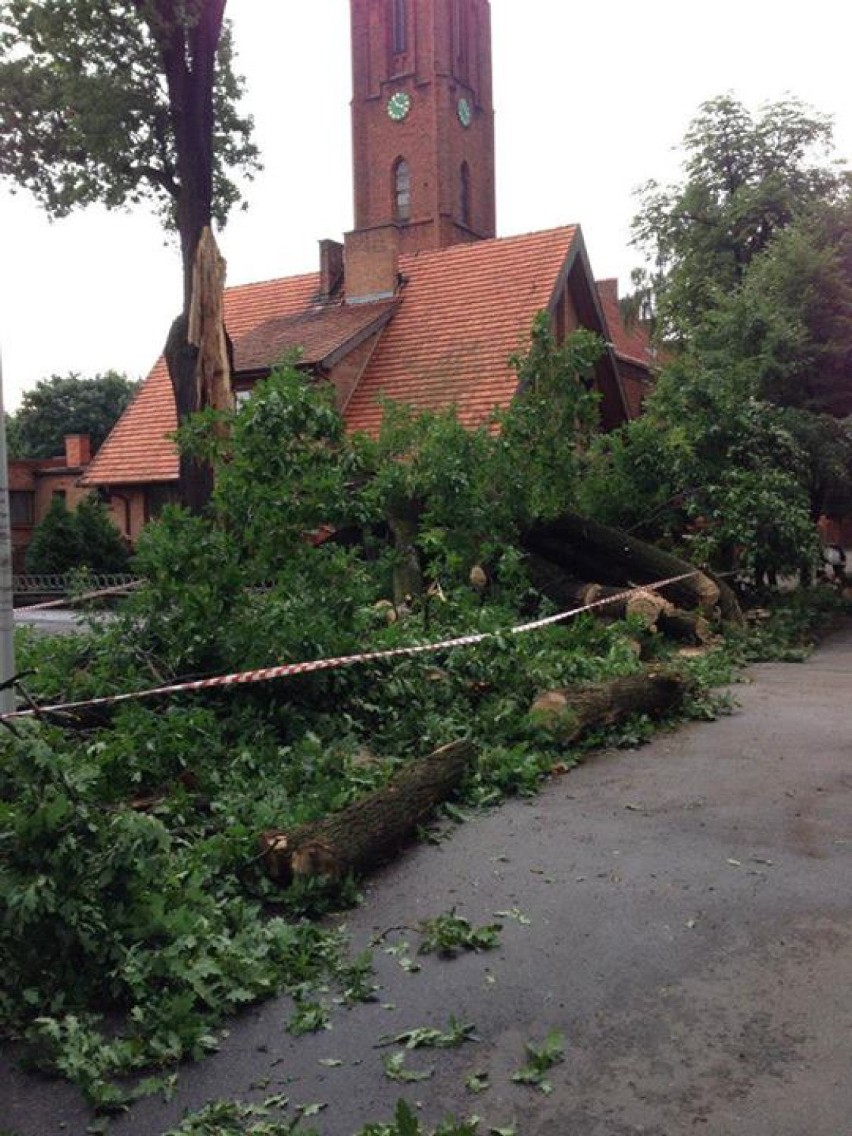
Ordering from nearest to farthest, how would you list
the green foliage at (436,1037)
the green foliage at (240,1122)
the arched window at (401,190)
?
the green foliage at (240,1122), the green foliage at (436,1037), the arched window at (401,190)

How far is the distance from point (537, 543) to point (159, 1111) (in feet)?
35.6

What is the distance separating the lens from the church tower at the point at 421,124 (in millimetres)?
47938

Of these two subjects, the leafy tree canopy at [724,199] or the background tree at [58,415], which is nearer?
the leafy tree canopy at [724,199]

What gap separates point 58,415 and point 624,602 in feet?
153

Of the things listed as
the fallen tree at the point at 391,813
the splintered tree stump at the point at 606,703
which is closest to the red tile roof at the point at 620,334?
the splintered tree stump at the point at 606,703

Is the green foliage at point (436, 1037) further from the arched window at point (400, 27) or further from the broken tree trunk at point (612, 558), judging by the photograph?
the arched window at point (400, 27)

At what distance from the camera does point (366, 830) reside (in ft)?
17.5

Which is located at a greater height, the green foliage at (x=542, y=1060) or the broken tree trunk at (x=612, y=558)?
the broken tree trunk at (x=612, y=558)

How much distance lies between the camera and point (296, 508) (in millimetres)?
7430

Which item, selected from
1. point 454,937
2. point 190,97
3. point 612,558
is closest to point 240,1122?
point 454,937

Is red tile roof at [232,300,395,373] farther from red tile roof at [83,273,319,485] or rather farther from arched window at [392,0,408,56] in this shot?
arched window at [392,0,408,56]

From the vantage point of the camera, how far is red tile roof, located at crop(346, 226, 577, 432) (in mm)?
22562

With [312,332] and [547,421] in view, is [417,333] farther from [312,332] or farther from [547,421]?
[547,421]

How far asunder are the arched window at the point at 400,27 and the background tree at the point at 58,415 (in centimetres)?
2074
